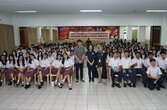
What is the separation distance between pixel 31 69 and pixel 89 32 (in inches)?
355

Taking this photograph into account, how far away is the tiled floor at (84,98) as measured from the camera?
12.1 ft

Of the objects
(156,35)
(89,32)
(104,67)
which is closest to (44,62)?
(104,67)

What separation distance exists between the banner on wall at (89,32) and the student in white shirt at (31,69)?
8.70 metres

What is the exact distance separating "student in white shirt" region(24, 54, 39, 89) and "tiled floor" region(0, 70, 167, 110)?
34cm

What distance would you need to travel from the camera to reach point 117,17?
28.9ft

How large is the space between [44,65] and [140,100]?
134 inches

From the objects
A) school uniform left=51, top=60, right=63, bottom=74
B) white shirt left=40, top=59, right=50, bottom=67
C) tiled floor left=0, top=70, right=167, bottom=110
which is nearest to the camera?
tiled floor left=0, top=70, right=167, bottom=110

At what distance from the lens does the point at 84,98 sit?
4164mm

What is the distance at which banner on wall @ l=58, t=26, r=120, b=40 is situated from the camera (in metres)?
13.4

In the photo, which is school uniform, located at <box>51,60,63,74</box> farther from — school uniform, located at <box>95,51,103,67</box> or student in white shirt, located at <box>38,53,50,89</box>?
school uniform, located at <box>95,51,103,67</box>

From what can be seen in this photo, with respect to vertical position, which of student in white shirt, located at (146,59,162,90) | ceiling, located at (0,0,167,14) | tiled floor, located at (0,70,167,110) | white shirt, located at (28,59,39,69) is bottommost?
tiled floor, located at (0,70,167,110)

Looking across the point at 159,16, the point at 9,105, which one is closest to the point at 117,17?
the point at 159,16

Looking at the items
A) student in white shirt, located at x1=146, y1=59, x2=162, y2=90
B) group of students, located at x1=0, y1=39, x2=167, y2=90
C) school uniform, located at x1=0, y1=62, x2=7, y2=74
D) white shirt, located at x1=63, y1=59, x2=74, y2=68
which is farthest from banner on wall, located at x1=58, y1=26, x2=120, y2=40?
student in white shirt, located at x1=146, y1=59, x2=162, y2=90

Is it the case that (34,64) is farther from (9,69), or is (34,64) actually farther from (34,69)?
(9,69)
